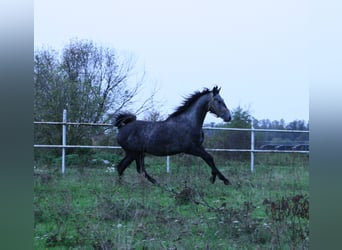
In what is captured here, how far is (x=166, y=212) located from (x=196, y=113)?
201 cm

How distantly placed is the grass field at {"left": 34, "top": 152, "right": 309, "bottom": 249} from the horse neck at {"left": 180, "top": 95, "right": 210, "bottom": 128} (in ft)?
2.31

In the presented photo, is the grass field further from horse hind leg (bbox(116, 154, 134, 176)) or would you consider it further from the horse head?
the horse head

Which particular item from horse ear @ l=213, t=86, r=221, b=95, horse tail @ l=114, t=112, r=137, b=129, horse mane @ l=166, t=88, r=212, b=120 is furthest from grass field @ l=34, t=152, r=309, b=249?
horse ear @ l=213, t=86, r=221, b=95

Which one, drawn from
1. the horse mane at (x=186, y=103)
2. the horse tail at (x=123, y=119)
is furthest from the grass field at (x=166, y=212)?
the horse mane at (x=186, y=103)

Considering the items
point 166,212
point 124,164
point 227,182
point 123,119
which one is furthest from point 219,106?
point 166,212

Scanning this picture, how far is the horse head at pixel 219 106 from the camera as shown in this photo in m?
5.38

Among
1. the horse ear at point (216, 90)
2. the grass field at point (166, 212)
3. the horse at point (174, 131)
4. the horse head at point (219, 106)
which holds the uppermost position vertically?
the horse ear at point (216, 90)

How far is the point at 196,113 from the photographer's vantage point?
566 cm

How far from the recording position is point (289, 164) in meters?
8.02

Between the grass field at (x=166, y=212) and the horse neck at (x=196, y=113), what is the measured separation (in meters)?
0.71

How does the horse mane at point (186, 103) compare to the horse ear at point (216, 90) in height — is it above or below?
below

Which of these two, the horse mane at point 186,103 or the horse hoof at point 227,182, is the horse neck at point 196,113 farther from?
the horse hoof at point 227,182
